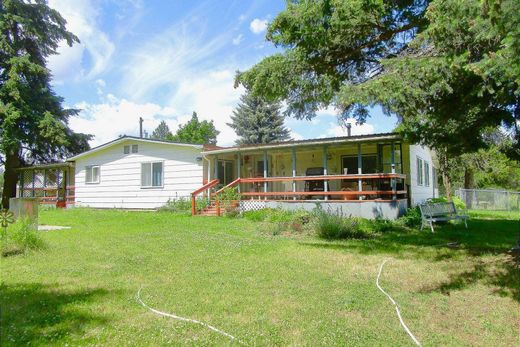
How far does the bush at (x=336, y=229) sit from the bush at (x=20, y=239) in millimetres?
6260

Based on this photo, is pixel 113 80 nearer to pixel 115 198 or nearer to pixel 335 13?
pixel 115 198

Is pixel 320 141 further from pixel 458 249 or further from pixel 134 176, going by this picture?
pixel 134 176

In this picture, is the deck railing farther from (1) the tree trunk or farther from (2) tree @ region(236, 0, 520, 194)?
(1) the tree trunk

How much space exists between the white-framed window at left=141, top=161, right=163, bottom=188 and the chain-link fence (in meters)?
18.2

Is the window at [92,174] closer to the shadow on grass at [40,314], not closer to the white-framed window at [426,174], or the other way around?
the shadow on grass at [40,314]

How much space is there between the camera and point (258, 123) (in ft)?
126

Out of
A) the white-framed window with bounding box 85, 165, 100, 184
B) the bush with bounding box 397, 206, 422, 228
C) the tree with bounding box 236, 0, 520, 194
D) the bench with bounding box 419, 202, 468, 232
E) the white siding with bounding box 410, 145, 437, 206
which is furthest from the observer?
the white-framed window with bounding box 85, 165, 100, 184

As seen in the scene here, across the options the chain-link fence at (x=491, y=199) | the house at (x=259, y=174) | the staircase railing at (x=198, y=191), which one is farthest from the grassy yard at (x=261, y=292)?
the chain-link fence at (x=491, y=199)

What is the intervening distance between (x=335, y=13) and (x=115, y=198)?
52.6 ft

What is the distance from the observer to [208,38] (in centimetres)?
1357

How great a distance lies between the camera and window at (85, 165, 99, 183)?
21320mm

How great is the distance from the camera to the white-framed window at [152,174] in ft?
61.9

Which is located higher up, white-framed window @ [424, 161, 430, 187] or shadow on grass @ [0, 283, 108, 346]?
white-framed window @ [424, 161, 430, 187]

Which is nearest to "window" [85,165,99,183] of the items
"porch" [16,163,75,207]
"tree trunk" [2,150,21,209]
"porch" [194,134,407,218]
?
"porch" [16,163,75,207]
